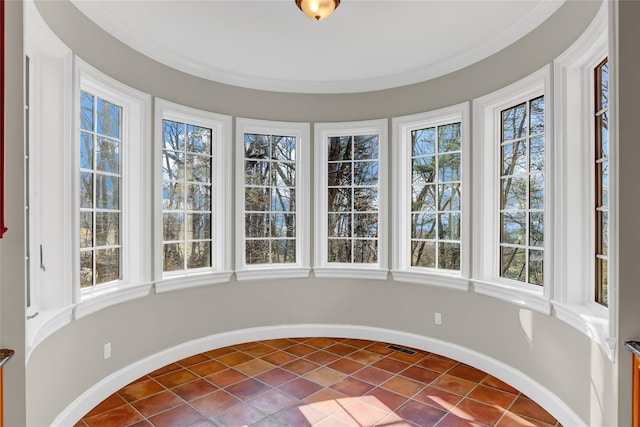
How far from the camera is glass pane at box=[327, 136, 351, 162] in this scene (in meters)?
4.45

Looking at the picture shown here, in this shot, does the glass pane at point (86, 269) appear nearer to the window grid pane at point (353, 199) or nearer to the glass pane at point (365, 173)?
the window grid pane at point (353, 199)

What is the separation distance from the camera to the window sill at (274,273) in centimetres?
415

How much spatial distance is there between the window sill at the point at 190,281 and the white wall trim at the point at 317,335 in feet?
1.79

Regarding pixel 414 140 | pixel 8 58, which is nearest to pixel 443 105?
pixel 414 140

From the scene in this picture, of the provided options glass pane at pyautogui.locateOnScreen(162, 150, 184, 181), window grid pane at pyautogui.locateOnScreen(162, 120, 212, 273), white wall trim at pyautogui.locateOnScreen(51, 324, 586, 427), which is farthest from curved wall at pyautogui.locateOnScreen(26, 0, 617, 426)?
glass pane at pyautogui.locateOnScreen(162, 150, 184, 181)

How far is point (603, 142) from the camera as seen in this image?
→ 2.44 metres

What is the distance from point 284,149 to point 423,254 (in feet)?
6.17

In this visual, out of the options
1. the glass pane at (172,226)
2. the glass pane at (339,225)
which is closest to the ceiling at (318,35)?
the glass pane at (172,226)

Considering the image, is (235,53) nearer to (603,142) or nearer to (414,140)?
(414,140)

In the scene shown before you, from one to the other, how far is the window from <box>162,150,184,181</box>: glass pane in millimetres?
3312

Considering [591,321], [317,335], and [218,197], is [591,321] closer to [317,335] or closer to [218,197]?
[317,335]

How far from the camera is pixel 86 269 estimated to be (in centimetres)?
292

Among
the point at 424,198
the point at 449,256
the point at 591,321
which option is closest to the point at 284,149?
the point at 424,198

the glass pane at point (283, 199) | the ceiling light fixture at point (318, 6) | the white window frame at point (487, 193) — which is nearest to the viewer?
the ceiling light fixture at point (318, 6)
